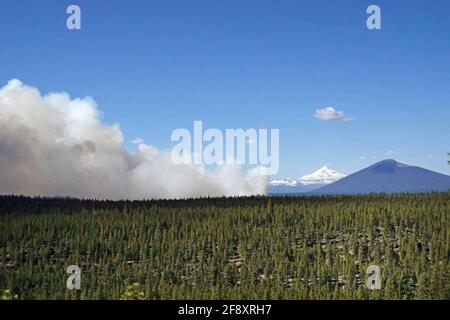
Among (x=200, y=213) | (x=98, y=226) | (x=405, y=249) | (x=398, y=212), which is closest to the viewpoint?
(x=405, y=249)

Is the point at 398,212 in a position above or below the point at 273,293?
above

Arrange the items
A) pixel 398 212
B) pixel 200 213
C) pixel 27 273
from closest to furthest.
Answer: pixel 27 273
pixel 398 212
pixel 200 213

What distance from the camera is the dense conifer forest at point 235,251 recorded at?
39.0 m

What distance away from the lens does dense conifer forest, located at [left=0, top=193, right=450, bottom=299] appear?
39031 millimetres

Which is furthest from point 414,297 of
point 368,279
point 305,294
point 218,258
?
point 218,258

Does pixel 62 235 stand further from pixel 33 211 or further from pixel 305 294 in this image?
pixel 305 294

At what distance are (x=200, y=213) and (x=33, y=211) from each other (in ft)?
87.0

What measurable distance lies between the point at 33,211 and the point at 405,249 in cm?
5348

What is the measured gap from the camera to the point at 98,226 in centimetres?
6347

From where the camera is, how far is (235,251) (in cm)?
5250

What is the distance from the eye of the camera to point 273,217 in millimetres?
64875

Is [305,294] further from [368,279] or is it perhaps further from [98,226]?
[98,226]
